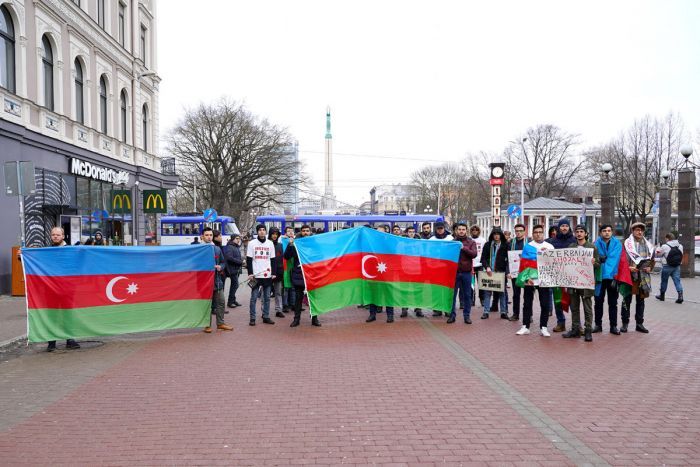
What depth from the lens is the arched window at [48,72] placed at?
18031mm

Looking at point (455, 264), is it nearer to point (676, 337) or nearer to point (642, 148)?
point (676, 337)

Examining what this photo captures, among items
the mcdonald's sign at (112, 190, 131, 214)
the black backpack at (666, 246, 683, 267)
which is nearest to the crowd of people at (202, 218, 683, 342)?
the black backpack at (666, 246, 683, 267)

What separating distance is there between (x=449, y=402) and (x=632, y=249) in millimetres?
5826

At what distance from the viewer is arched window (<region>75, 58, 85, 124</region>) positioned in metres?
20.4

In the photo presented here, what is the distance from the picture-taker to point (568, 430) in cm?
491

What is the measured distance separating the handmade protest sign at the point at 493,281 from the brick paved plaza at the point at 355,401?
6.48 ft

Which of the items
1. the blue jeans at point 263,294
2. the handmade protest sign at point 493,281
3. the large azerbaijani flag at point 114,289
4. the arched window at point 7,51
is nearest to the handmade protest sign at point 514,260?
the handmade protest sign at point 493,281

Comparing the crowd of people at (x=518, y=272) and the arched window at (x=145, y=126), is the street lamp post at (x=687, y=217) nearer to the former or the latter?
the crowd of people at (x=518, y=272)

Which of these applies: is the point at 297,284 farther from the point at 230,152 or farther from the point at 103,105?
the point at 230,152

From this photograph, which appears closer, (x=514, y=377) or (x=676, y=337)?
(x=514, y=377)

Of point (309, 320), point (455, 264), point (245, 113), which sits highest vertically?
point (245, 113)

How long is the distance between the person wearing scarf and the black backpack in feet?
17.7

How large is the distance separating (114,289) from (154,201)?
56.8 feet

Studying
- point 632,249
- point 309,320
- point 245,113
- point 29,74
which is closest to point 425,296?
point 309,320
